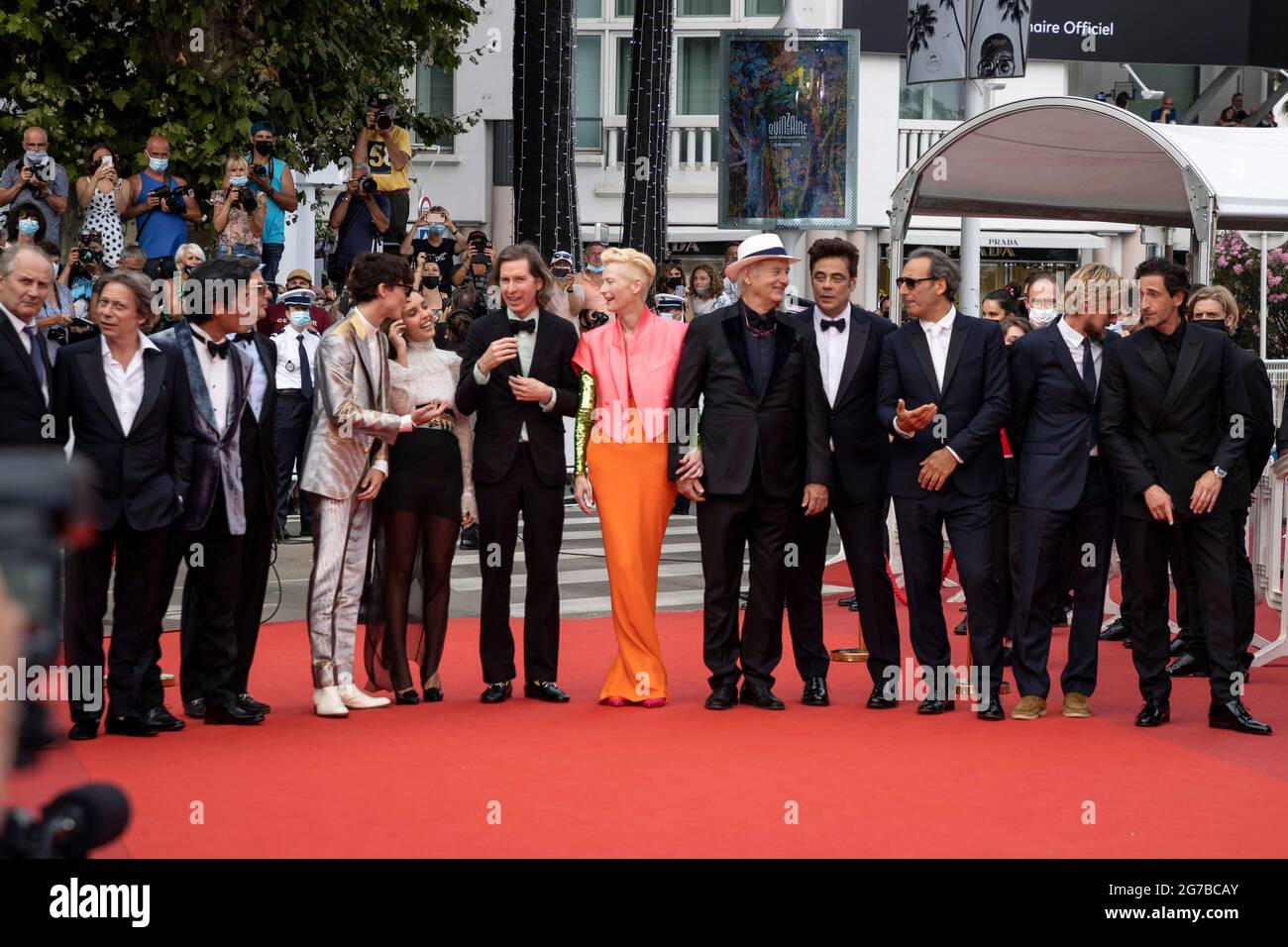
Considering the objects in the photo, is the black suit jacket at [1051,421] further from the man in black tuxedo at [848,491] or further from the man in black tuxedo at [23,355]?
the man in black tuxedo at [23,355]

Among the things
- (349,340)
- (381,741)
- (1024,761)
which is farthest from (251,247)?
(1024,761)

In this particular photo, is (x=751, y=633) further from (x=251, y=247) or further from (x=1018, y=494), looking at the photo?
(x=251, y=247)

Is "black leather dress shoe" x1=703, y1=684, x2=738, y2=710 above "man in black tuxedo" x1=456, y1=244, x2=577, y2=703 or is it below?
below

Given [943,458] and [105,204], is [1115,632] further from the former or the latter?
[105,204]

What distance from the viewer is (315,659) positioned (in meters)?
8.71

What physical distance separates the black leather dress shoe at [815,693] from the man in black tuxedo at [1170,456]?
1.46m

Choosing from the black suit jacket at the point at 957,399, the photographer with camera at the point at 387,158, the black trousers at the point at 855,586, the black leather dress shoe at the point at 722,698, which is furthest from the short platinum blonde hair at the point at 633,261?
the photographer with camera at the point at 387,158

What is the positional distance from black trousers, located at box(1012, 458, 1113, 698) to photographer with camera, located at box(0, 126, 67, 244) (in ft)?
31.3

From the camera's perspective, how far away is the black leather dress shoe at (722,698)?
8.88 meters

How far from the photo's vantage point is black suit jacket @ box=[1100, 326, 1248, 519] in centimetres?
852

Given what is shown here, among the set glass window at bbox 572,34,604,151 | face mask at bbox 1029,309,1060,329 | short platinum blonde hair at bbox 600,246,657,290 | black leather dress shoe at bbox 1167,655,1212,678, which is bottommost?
black leather dress shoe at bbox 1167,655,1212,678

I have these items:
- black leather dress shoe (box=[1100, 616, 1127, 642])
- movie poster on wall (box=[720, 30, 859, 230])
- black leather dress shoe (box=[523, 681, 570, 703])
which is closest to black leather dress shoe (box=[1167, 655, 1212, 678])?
black leather dress shoe (box=[1100, 616, 1127, 642])

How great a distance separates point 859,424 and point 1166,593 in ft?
5.29

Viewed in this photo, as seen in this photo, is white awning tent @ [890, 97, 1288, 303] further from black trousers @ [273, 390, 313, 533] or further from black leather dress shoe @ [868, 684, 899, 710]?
black trousers @ [273, 390, 313, 533]
